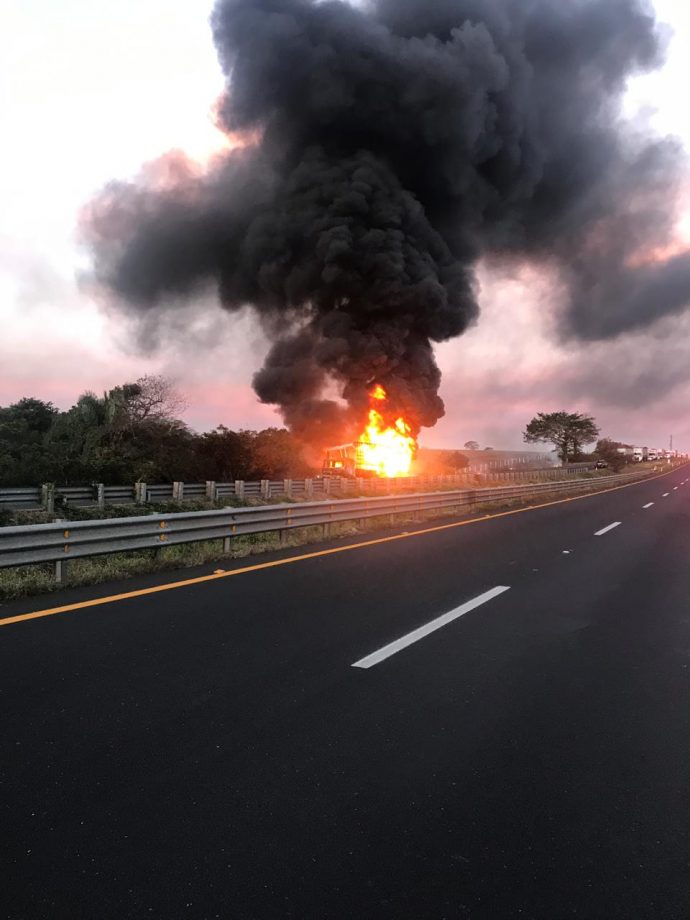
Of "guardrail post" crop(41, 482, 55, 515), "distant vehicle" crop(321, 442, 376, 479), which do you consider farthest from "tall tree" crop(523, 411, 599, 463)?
"guardrail post" crop(41, 482, 55, 515)

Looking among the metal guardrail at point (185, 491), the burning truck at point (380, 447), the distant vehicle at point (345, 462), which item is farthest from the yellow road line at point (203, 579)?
the burning truck at point (380, 447)

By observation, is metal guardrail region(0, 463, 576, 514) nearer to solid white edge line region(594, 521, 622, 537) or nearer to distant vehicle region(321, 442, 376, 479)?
distant vehicle region(321, 442, 376, 479)

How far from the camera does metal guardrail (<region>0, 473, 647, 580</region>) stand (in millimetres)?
7066

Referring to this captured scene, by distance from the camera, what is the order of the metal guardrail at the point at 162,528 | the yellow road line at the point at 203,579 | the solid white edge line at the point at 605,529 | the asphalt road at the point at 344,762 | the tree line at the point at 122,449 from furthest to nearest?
the tree line at the point at 122,449 → the solid white edge line at the point at 605,529 → the metal guardrail at the point at 162,528 → the yellow road line at the point at 203,579 → the asphalt road at the point at 344,762

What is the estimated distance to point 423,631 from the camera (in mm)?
5715

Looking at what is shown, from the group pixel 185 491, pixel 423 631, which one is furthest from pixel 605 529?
pixel 185 491

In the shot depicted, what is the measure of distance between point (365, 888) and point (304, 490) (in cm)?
3611

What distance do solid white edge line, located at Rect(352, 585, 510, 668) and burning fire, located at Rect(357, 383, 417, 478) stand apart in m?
40.6

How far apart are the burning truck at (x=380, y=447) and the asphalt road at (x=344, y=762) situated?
40.9 meters

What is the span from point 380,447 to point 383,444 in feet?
1.17

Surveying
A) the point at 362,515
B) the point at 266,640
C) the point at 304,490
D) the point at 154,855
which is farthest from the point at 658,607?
the point at 304,490

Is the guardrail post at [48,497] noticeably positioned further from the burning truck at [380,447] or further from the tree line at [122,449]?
the burning truck at [380,447]

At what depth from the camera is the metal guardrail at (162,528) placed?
7.07 meters

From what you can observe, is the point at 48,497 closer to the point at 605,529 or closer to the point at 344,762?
the point at 605,529
